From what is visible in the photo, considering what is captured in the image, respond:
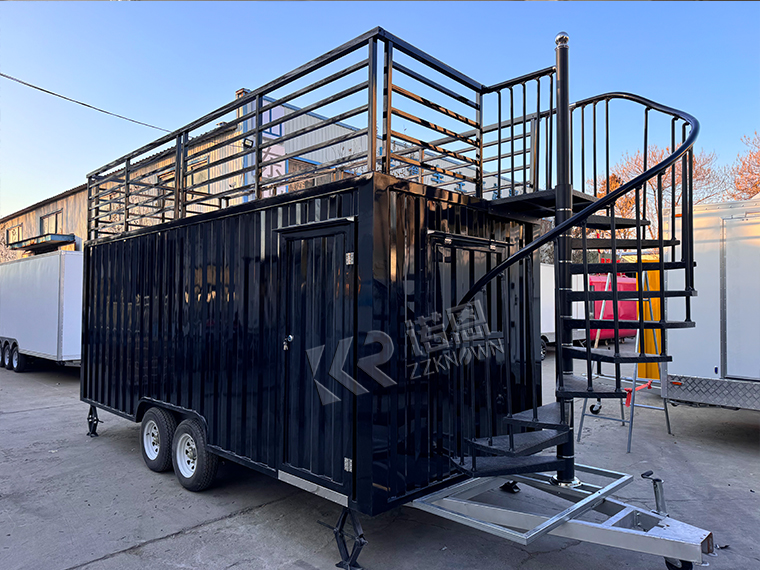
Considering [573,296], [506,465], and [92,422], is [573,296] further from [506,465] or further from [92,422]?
[92,422]

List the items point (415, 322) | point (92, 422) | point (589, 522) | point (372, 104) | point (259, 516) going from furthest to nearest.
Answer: point (92, 422), point (259, 516), point (415, 322), point (372, 104), point (589, 522)

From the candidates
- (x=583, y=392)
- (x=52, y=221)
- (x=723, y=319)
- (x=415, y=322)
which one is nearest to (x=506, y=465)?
(x=583, y=392)

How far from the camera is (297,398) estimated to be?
4.00m

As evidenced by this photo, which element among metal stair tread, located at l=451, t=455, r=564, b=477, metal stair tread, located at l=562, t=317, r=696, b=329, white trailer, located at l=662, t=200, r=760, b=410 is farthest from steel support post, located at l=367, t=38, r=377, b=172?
white trailer, located at l=662, t=200, r=760, b=410

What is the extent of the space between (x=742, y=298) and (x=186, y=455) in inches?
272

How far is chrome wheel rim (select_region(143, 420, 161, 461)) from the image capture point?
579 centimetres

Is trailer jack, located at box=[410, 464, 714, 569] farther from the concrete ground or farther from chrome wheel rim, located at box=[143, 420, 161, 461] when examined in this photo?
chrome wheel rim, located at box=[143, 420, 161, 461]

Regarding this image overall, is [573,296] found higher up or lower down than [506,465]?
higher up

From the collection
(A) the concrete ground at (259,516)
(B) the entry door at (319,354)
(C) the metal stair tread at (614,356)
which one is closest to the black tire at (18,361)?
(A) the concrete ground at (259,516)

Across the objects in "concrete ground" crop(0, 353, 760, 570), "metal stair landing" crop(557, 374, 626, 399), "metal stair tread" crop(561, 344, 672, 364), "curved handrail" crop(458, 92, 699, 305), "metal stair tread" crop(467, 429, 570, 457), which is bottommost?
"concrete ground" crop(0, 353, 760, 570)

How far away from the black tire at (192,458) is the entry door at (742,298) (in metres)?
6.30

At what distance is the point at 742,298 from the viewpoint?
6.29 metres

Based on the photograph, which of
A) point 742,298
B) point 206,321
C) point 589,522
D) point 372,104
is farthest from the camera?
point 742,298

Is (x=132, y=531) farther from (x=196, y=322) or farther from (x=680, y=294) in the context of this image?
(x=680, y=294)
